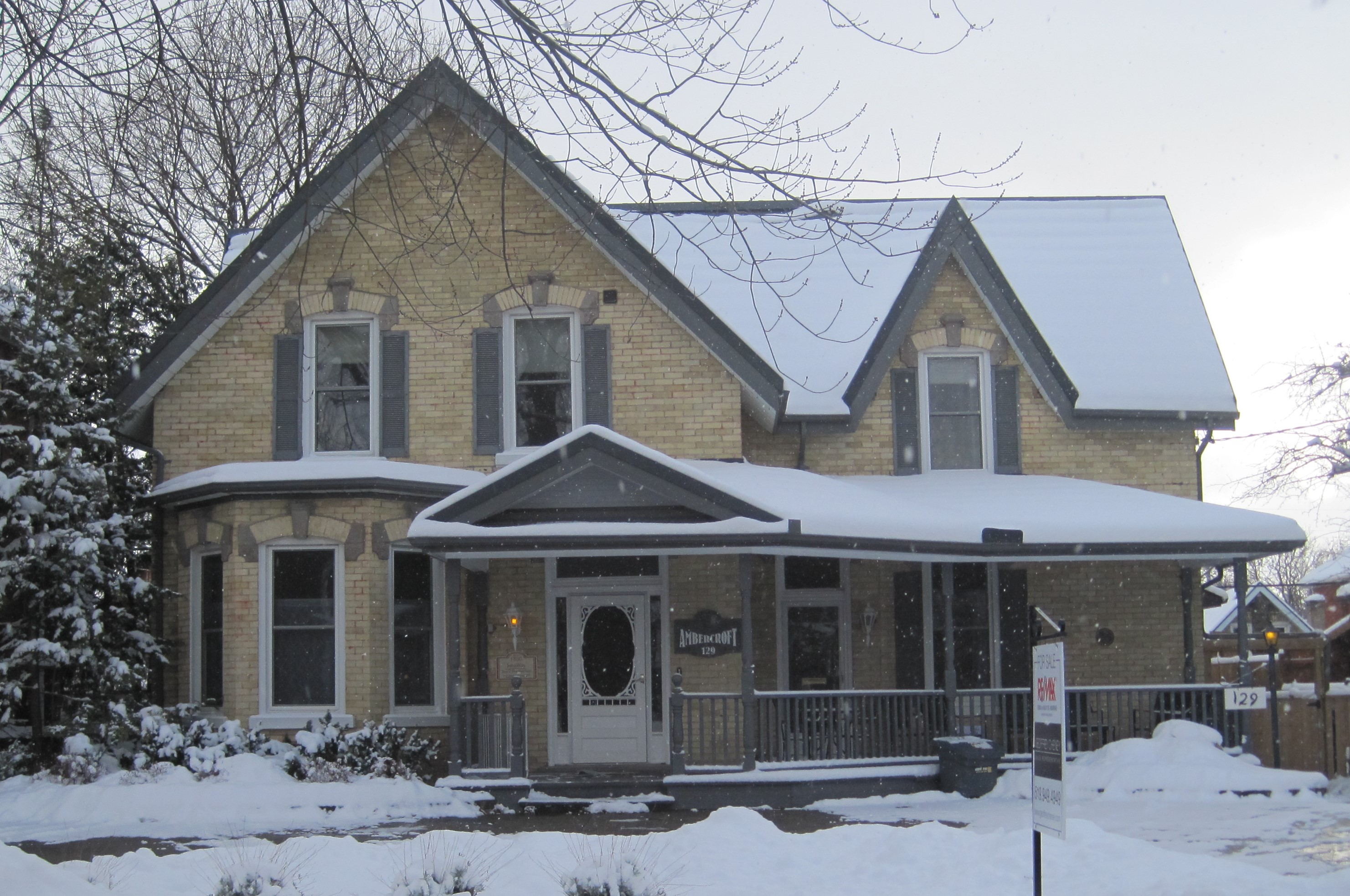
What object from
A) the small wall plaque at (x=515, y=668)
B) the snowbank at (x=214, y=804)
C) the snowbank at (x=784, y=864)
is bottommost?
the snowbank at (x=214, y=804)

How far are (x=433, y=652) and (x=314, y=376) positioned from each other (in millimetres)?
3586

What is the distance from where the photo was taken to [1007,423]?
17656 mm

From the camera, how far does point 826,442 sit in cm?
1748

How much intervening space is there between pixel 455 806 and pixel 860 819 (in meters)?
3.90

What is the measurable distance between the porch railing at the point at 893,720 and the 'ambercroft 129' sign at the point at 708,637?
1.91 ft

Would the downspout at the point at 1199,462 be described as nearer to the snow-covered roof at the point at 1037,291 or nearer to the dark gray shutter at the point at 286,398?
the snow-covered roof at the point at 1037,291

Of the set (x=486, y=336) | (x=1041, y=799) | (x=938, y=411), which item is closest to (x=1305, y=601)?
(x=938, y=411)

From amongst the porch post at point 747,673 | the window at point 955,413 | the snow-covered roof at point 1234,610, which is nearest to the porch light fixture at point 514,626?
the porch post at point 747,673

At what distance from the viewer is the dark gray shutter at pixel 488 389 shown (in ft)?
52.2

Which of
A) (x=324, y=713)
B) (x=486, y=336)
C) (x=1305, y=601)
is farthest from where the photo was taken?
(x=1305, y=601)

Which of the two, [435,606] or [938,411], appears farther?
[938,411]

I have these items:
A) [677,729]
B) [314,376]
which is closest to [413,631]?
[314,376]

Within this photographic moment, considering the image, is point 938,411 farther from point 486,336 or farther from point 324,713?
point 324,713

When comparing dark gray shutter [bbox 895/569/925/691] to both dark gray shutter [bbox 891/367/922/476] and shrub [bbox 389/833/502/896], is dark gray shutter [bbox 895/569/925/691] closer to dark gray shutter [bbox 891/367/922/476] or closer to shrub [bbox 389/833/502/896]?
dark gray shutter [bbox 891/367/922/476]
